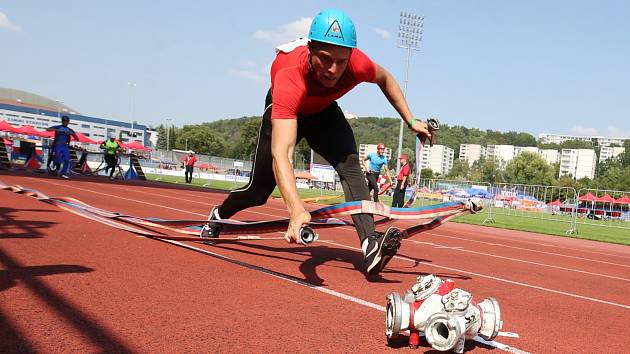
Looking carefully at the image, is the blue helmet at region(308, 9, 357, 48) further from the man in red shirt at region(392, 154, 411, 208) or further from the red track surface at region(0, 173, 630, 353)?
the man in red shirt at region(392, 154, 411, 208)

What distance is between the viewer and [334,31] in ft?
11.8

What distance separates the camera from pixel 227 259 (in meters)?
5.12

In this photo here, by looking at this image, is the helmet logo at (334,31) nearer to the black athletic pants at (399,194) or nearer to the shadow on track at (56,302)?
the shadow on track at (56,302)

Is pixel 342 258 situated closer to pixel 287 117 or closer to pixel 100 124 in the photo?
pixel 287 117

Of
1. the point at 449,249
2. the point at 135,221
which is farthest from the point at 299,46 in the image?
the point at 449,249

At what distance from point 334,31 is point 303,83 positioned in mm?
540

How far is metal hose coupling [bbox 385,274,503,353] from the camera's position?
2.70 m

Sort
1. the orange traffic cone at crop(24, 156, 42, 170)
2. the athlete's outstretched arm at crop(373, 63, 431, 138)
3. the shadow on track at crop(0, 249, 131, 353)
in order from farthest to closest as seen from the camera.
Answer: the orange traffic cone at crop(24, 156, 42, 170)
the athlete's outstretched arm at crop(373, 63, 431, 138)
the shadow on track at crop(0, 249, 131, 353)

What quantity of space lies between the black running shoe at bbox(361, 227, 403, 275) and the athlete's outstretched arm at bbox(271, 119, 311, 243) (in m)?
1.12

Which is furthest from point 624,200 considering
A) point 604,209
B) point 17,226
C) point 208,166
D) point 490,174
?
point 490,174

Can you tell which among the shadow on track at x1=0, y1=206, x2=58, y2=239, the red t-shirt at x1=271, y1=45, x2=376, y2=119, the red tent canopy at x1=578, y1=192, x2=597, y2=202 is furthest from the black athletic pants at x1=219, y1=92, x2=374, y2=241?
the red tent canopy at x1=578, y1=192, x2=597, y2=202

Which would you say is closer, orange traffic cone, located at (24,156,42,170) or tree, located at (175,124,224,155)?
orange traffic cone, located at (24,156,42,170)

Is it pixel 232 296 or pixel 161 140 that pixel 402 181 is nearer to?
pixel 232 296

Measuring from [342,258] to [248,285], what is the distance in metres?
2.15
